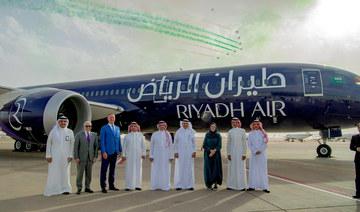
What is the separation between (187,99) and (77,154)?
5.57 metres

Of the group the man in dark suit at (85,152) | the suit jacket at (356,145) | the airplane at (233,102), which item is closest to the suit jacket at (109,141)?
the man in dark suit at (85,152)

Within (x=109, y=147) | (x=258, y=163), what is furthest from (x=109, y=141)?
(x=258, y=163)

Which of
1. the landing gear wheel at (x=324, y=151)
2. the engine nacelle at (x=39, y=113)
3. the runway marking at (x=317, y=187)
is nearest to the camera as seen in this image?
the runway marking at (x=317, y=187)

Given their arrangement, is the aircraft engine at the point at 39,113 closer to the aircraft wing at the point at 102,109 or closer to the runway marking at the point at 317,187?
the aircraft wing at the point at 102,109

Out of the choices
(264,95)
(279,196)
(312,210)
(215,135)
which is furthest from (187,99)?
(312,210)

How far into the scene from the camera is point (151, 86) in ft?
36.3

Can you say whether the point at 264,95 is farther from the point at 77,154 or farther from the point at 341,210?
the point at 77,154

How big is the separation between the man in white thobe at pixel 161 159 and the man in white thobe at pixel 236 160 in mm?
1208

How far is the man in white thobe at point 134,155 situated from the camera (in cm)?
517

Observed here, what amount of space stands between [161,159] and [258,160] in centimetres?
197

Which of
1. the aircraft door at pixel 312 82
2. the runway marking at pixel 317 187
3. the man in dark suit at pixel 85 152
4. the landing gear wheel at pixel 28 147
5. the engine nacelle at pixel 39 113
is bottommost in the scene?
the runway marking at pixel 317 187

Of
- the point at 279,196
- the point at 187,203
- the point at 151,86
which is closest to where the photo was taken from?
the point at 187,203

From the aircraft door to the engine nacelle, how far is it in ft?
24.4

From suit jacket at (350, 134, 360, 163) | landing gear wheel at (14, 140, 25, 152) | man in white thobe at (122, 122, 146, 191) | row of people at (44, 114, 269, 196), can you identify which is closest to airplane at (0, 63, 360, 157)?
row of people at (44, 114, 269, 196)
